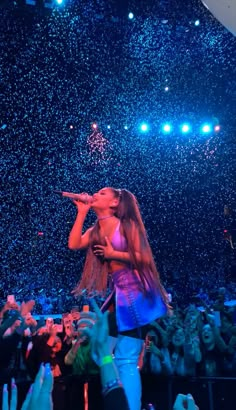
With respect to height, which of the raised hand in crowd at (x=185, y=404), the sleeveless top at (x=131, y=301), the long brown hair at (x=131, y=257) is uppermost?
the long brown hair at (x=131, y=257)

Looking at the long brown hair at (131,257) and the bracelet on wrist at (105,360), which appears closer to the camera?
the bracelet on wrist at (105,360)

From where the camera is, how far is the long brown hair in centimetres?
259

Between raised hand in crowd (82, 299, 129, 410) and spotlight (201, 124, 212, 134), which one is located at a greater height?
spotlight (201, 124, 212, 134)

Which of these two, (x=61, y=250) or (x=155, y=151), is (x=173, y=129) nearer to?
(x=155, y=151)

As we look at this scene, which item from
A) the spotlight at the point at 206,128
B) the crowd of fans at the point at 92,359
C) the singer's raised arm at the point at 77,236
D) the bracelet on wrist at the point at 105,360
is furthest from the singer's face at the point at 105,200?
the spotlight at the point at 206,128

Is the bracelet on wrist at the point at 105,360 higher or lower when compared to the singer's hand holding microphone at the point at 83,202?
lower

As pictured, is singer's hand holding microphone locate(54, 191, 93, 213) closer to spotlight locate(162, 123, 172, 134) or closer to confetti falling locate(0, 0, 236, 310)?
confetti falling locate(0, 0, 236, 310)

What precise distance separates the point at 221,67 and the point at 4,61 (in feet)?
18.3

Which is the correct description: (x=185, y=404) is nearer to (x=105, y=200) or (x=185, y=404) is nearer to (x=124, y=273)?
A: (x=124, y=273)

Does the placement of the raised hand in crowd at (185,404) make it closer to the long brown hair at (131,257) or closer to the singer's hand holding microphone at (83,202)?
the long brown hair at (131,257)

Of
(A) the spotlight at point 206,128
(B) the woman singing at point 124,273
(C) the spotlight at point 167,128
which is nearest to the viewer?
(B) the woman singing at point 124,273

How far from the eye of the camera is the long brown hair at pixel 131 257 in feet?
8.50

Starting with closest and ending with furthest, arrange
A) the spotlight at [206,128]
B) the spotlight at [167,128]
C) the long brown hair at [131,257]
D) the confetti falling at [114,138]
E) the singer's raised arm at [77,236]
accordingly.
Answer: the long brown hair at [131,257], the singer's raised arm at [77,236], the confetti falling at [114,138], the spotlight at [206,128], the spotlight at [167,128]

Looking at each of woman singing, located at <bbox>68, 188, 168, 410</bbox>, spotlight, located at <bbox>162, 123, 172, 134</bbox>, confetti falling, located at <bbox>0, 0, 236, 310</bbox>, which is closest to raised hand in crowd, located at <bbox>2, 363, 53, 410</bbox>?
woman singing, located at <bbox>68, 188, 168, 410</bbox>
